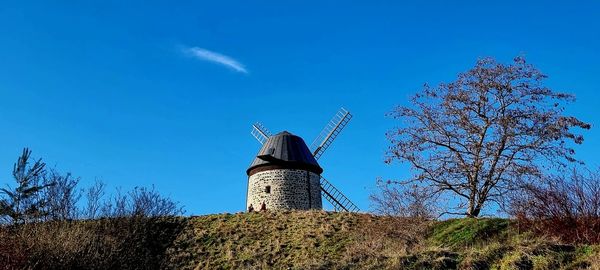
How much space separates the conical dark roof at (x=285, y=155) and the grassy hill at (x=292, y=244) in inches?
248

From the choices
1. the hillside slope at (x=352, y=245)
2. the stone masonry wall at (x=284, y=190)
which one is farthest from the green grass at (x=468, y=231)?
the stone masonry wall at (x=284, y=190)

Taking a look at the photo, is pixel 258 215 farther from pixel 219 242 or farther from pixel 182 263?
pixel 182 263

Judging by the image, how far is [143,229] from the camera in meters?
22.4

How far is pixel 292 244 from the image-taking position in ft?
68.0

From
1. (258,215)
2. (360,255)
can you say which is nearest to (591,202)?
(360,255)

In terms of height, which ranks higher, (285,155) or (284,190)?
(285,155)

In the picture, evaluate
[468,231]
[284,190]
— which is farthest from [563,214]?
[284,190]

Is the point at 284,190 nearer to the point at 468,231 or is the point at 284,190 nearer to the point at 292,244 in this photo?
the point at 292,244

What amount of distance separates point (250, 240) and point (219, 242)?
1.16 m

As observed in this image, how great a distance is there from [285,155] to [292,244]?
1217 centimetres

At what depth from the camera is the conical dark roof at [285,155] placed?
32188 millimetres

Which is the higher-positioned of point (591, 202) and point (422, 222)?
point (422, 222)

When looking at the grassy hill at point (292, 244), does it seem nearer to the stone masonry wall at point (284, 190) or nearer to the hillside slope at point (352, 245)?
the hillside slope at point (352, 245)

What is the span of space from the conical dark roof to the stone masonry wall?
39cm
